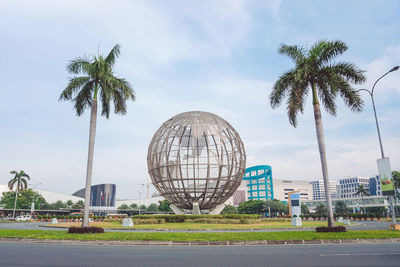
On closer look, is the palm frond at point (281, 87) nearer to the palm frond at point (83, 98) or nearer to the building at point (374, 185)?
the palm frond at point (83, 98)

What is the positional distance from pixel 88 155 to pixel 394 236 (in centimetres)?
1777

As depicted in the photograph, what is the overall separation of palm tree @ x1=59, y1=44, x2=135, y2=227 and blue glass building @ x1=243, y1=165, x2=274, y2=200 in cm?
10978

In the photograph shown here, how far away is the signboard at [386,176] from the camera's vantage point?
1888cm

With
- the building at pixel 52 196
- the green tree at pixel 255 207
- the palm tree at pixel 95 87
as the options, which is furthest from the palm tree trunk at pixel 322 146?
the building at pixel 52 196

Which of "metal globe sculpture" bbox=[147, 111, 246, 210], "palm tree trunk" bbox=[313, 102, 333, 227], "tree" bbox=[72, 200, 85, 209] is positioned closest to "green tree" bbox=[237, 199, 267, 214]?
"metal globe sculpture" bbox=[147, 111, 246, 210]

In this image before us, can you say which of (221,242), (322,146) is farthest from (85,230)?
(322,146)

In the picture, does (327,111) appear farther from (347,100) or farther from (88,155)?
(88,155)

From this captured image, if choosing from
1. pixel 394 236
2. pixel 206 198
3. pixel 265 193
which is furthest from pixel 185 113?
pixel 265 193

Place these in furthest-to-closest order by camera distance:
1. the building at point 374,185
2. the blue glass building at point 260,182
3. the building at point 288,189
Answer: the building at point 374,185 < the building at point 288,189 < the blue glass building at point 260,182

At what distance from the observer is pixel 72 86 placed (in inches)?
800

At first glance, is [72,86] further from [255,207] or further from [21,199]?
[21,199]

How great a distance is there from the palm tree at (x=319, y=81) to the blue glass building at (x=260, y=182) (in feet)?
355

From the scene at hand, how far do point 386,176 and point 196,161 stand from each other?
16832 millimetres

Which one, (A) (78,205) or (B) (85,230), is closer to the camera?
(B) (85,230)
